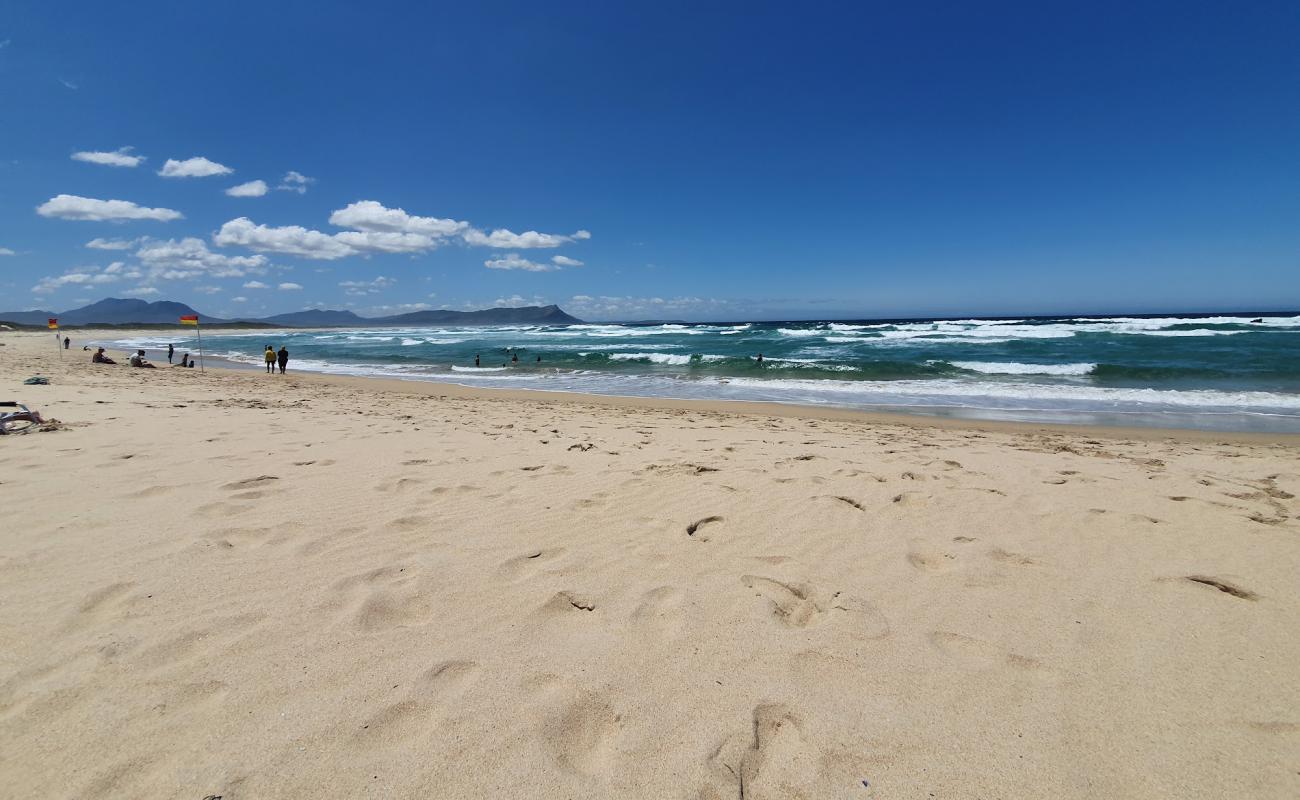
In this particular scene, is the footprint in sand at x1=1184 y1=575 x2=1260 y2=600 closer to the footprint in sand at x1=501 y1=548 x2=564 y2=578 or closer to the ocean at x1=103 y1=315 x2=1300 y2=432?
the footprint in sand at x1=501 y1=548 x2=564 y2=578

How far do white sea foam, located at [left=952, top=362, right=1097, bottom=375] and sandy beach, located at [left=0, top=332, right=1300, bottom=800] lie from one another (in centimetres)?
1566

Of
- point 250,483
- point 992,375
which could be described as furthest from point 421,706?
→ point 992,375

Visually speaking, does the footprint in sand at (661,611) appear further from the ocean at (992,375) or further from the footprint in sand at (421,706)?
the ocean at (992,375)

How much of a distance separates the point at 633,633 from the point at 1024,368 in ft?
71.6

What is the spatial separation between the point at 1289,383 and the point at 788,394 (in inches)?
526

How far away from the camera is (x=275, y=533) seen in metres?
3.33

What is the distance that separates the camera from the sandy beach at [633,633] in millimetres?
1691

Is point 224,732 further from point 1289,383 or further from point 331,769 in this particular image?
point 1289,383

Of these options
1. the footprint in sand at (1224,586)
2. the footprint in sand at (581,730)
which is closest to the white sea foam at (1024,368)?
the footprint in sand at (1224,586)

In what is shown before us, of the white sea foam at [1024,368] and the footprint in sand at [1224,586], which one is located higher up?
the white sea foam at [1024,368]

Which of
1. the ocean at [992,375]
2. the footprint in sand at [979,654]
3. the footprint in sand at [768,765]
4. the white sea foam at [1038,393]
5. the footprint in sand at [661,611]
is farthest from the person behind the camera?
the white sea foam at [1038,393]

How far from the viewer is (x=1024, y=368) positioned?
19.3 meters

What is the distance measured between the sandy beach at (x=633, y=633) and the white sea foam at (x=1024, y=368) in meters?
15.7

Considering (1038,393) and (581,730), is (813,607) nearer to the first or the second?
(581,730)
